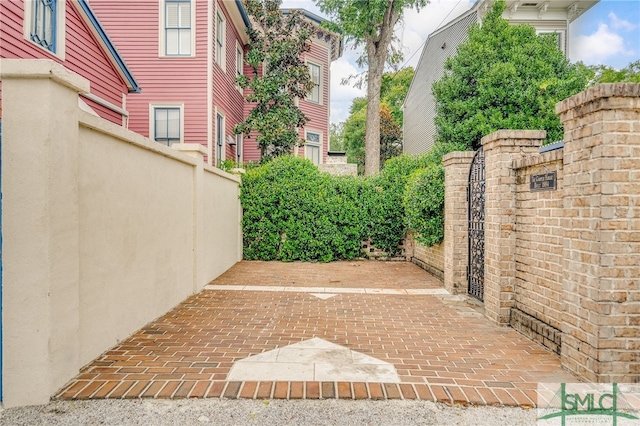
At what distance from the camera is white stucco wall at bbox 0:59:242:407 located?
9.04ft

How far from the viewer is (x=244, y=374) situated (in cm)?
328

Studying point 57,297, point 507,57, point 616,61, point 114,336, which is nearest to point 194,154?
point 114,336

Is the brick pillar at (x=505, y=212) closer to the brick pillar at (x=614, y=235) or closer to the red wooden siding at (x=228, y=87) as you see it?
the brick pillar at (x=614, y=235)

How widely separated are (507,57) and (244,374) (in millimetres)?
10895

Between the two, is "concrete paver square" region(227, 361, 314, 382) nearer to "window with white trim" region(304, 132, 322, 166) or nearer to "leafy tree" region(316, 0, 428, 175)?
"leafy tree" region(316, 0, 428, 175)

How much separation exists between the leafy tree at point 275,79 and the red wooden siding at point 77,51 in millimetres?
4356

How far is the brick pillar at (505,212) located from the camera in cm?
487

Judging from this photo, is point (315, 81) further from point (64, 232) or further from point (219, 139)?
point (64, 232)

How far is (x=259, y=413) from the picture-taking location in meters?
2.70

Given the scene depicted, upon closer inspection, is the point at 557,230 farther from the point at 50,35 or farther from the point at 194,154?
the point at 50,35

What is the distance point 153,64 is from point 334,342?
34.8 feet

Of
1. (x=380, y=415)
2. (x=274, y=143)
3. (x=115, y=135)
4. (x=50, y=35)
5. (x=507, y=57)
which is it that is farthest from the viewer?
(x=274, y=143)

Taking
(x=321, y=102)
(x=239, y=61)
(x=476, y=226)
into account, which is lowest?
(x=476, y=226)

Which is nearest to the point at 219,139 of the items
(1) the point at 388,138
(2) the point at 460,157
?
(2) the point at 460,157
